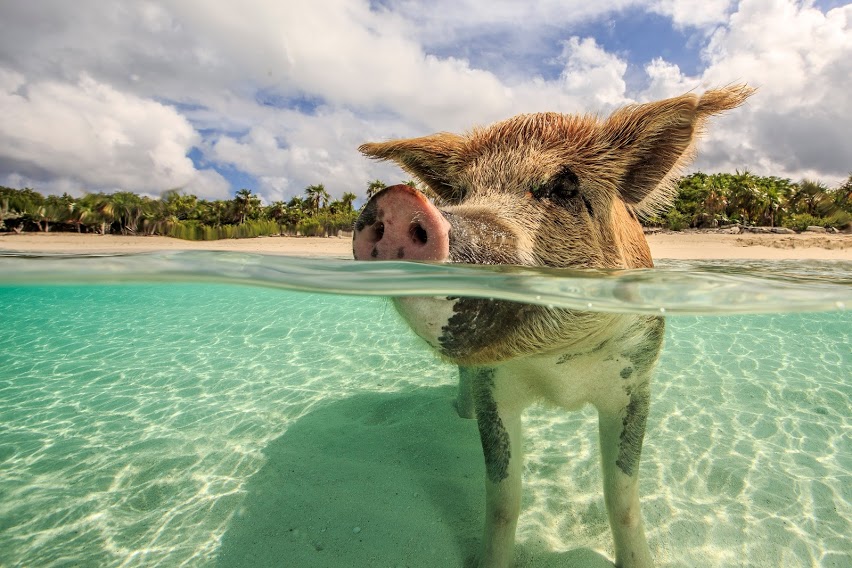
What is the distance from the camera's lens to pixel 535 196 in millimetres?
2254

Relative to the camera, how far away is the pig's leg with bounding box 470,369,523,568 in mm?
2738

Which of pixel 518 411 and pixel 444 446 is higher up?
pixel 518 411

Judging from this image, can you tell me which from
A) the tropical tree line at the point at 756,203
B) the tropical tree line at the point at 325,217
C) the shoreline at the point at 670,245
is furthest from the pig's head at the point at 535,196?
the tropical tree line at the point at 756,203

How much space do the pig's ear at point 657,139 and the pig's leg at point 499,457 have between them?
128cm

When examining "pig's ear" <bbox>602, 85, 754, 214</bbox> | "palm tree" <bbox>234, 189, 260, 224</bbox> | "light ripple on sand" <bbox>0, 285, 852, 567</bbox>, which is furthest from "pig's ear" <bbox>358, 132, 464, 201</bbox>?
"palm tree" <bbox>234, 189, 260, 224</bbox>

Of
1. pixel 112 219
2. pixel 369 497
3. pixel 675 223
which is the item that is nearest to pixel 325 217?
pixel 112 219

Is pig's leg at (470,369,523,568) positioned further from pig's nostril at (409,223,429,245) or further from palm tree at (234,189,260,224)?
palm tree at (234,189,260,224)

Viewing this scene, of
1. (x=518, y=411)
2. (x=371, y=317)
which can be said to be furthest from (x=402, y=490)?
(x=371, y=317)

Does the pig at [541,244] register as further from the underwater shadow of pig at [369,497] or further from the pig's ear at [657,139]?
the underwater shadow of pig at [369,497]

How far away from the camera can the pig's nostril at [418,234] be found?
1491 millimetres

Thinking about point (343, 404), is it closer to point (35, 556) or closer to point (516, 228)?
point (35, 556)

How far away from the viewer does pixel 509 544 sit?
287cm

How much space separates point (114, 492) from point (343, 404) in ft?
7.39

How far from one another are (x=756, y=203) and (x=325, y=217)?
31093mm
